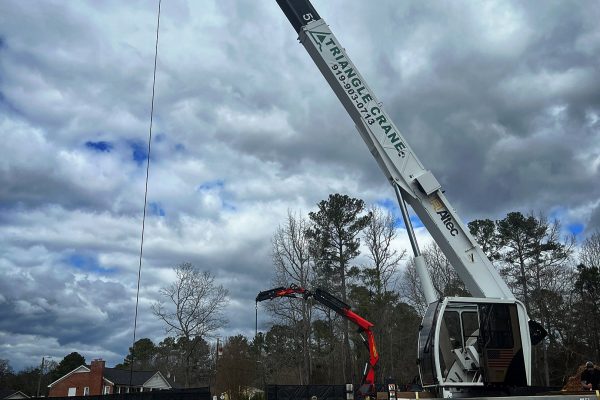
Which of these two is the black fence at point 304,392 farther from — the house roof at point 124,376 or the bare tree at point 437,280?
the house roof at point 124,376

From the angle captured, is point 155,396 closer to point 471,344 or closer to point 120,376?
point 471,344

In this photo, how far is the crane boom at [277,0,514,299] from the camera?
11.0 m

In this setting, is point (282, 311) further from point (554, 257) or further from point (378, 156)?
point (378, 156)

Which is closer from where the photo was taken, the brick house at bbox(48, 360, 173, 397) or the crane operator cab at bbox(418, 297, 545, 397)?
the crane operator cab at bbox(418, 297, 545, 397)

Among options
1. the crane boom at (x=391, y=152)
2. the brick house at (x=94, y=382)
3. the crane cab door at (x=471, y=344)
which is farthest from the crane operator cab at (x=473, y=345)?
the brick house at (x=94, y=382)

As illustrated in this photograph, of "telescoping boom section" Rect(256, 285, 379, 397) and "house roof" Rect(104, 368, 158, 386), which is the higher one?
"telescoping boom section" Rect(256, 285, 379, 397)

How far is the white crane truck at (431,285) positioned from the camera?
30.1 ft

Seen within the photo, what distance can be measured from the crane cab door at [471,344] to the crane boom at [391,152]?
1.29 m

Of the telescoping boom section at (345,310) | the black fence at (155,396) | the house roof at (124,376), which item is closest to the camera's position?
the telescoping boom section at (345,310)

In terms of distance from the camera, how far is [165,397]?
21625 millimetres

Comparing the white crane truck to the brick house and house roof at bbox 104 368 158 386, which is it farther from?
house roof at bbox 104 368 158 386

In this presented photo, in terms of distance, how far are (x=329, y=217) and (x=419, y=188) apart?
35374 millimetres

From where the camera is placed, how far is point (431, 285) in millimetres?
10750

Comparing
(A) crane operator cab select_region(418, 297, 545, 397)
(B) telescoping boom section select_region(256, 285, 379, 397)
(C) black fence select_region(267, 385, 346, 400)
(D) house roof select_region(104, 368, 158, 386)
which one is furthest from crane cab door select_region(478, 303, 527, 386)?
(D) house roof select_region(104, 368, 158, 386)
